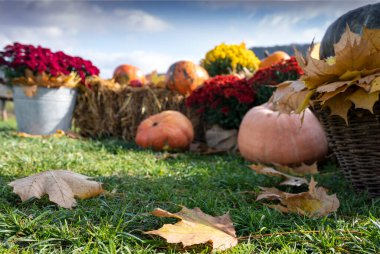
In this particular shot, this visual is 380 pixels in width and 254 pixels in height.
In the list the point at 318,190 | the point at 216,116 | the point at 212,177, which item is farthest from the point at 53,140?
the point at 318,190

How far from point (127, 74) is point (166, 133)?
3092 mm

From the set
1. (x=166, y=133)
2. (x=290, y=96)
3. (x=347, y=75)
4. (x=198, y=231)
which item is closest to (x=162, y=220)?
(x=198, y=231)

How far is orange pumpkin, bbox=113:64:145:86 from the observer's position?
6500 millimetres

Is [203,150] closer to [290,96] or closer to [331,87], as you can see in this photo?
[290,96]

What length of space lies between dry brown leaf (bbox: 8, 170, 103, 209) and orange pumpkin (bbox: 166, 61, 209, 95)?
127 inches

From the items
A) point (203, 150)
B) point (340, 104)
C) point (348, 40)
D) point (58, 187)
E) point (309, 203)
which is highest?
point (348, 40)

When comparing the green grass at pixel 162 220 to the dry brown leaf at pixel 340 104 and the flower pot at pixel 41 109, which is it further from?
the flower pot at pixel 41 109

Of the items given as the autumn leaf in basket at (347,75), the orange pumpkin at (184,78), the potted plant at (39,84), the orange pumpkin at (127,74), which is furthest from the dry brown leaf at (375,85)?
the orange pumpkin at (127,74)

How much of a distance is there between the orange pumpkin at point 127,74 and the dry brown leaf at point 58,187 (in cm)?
481

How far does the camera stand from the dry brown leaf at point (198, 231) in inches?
45.9

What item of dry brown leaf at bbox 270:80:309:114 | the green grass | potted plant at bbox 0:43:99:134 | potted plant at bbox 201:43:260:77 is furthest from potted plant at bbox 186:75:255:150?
dry brown leaf at bbox 270:80:309:114

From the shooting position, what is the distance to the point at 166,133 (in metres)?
3.76

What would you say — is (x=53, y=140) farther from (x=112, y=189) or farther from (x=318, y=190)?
(x=318, y=190)

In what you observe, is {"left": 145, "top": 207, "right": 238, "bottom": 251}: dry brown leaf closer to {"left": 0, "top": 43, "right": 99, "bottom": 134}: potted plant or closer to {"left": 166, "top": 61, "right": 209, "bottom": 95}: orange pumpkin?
{"left": 166, "top": 61, "right": 209, "bottom": 95}: orange pumpkin
